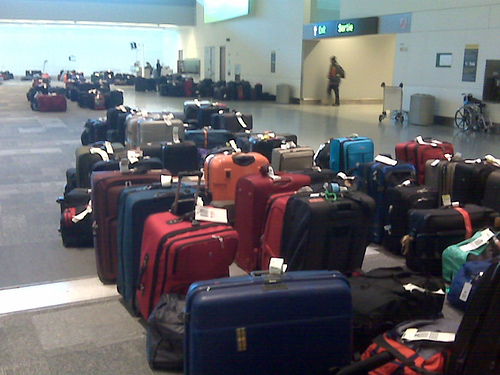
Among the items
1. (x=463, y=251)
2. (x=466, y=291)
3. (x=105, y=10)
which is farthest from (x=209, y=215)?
(x=105, y=10)

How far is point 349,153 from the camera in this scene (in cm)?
486

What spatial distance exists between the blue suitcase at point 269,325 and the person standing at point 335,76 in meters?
Answer: 17.1

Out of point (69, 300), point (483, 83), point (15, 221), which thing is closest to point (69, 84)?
point (483, 83)

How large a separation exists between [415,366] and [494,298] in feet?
1.32

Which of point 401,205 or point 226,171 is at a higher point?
point 226,171

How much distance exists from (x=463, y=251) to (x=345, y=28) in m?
13.8

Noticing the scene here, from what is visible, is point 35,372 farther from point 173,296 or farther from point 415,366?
point 415,366

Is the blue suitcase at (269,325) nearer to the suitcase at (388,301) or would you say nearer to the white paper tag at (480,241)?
the suitcase at (388,301)

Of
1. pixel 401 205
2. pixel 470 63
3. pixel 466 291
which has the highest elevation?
pixel 470 63

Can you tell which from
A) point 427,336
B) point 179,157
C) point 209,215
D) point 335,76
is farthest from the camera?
point 335,76

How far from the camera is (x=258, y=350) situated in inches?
78.5

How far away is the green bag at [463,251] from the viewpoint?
3199mm

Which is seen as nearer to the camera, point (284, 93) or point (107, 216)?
point (107, 216)

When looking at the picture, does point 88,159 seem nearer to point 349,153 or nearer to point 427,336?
point 349,153
